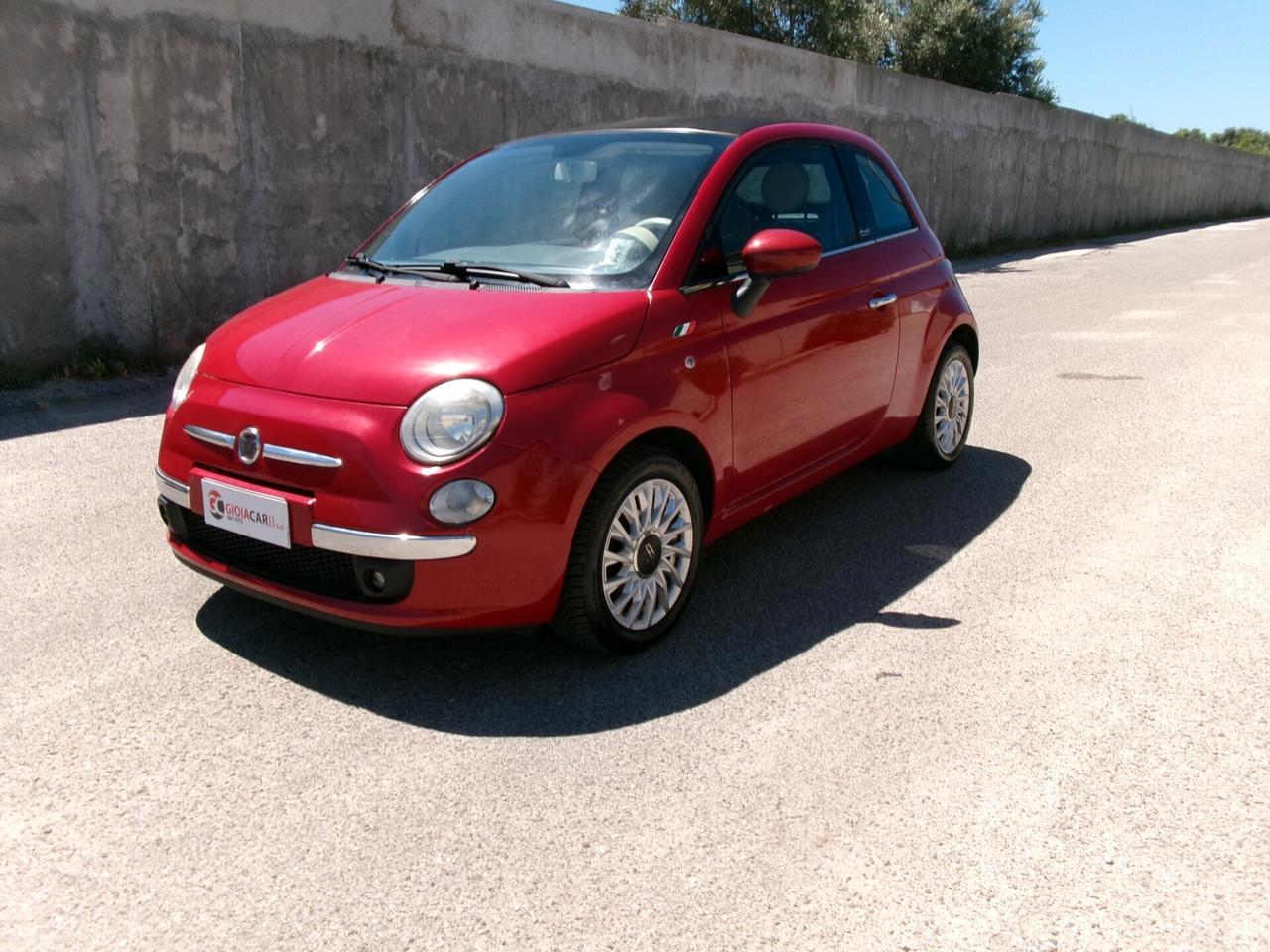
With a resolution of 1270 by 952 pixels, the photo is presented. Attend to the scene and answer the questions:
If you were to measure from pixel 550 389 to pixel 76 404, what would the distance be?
5139mm

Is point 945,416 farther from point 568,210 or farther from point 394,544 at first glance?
point 394,544

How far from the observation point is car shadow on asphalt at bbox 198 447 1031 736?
Answer: 3260 mm

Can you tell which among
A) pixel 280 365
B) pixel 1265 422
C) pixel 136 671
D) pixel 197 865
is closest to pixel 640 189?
pixel 280 365

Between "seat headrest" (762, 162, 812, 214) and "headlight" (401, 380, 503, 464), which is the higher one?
"seat headrest" (762, 162, 812, 214)

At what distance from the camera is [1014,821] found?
106 inches

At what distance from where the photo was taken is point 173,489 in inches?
139

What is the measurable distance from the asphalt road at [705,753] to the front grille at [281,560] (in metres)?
0.32

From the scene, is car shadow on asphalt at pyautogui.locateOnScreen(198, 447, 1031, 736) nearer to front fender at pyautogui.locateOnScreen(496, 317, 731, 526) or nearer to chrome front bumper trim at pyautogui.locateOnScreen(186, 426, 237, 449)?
front fender at pyautogui.locateOnScreen(496, 317, 731, 526)

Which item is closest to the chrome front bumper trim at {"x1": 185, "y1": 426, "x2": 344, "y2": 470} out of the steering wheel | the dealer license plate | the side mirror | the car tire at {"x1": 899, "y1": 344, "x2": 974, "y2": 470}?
the dealer license plate

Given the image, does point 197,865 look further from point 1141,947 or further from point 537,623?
point 1141,947

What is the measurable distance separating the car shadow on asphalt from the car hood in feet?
2.73

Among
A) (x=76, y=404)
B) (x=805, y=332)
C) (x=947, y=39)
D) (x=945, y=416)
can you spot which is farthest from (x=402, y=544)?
(x=947, y=39)

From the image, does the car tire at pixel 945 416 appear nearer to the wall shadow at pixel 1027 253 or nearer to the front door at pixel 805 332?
the front door at pixel 805 332

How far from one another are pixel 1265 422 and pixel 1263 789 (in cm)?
470
